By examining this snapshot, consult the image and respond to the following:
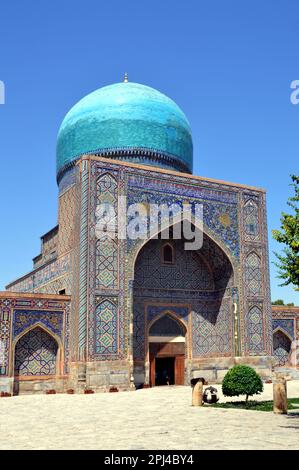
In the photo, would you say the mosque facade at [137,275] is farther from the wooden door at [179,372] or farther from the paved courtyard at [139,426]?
the paved courtyard at [139,426]

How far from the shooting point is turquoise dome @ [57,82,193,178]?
60.7 ft

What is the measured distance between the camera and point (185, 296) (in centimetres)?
1752

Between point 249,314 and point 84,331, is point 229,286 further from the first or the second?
point 84,331

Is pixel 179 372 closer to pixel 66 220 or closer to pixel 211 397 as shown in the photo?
pixel 66 220

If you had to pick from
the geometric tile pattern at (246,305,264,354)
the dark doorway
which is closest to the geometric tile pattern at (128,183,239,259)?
the geometric tile pattern at (246,305,264,354)

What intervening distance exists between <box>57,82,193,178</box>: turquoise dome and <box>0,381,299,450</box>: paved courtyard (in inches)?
369

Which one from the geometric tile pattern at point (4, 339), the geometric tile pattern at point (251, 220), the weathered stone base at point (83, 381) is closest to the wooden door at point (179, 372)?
the weathered stone base at point (83, 381)

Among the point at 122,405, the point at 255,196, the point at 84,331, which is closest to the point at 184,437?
the point at 122,405

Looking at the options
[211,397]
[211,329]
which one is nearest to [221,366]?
[211,329]

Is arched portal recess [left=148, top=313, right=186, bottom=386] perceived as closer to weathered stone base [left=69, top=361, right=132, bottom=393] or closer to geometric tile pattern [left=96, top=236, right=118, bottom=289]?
weathered stone base [left=69, top=361, right=132, bottom=393]

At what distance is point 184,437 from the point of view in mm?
6125

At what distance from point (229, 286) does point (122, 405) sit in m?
7.43

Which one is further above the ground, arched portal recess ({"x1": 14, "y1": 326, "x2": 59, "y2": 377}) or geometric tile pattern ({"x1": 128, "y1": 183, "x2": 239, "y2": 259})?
geometric tile pattern ({"x1": 128, "y1": 183, "x2": 239, "y2": 259})

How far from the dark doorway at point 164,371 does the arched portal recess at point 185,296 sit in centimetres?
44
